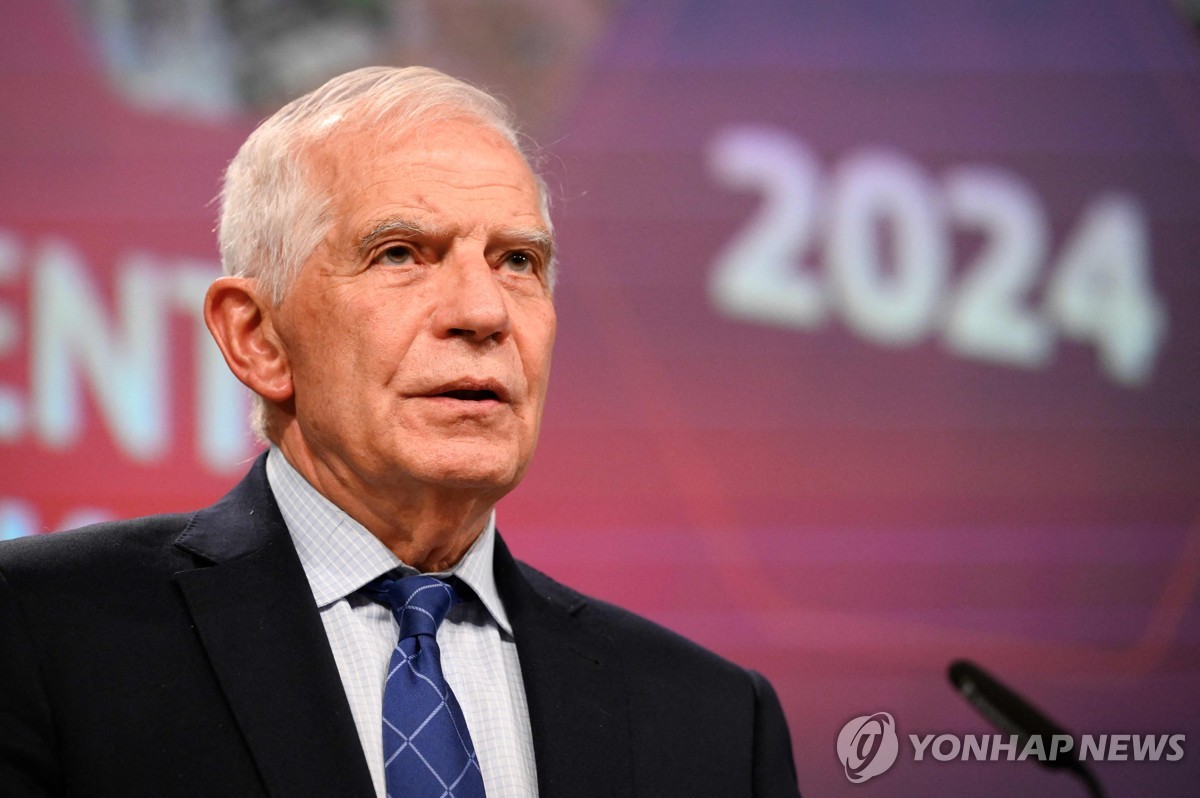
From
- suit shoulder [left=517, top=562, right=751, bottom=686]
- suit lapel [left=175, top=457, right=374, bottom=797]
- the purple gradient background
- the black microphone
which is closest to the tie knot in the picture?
suit lapel [left=175, top=457, right=374, bottom=797]

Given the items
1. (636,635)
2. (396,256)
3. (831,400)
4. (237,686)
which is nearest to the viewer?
(237,686)

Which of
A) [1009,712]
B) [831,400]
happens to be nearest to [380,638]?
[1009,712]

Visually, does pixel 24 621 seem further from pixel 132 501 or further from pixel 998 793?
pixel 998 793

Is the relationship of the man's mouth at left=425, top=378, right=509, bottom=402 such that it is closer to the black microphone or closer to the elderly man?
the elderly man

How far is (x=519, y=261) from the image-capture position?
209 cm

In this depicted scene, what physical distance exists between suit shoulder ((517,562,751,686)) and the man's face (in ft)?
0.92

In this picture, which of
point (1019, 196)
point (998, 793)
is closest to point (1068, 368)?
point (1019, 196)

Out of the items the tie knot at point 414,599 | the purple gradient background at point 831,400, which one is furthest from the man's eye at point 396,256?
the purple gradient background at point 831,400

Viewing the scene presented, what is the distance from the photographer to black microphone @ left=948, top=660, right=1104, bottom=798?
1899 millimetres

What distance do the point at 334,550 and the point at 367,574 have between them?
0.06 metres

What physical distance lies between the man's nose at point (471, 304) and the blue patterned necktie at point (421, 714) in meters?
0.37

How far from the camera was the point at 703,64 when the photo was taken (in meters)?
3.17

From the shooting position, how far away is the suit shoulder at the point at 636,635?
2.15 metres

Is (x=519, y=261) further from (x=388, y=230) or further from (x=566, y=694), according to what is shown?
(x=566, y=694)
